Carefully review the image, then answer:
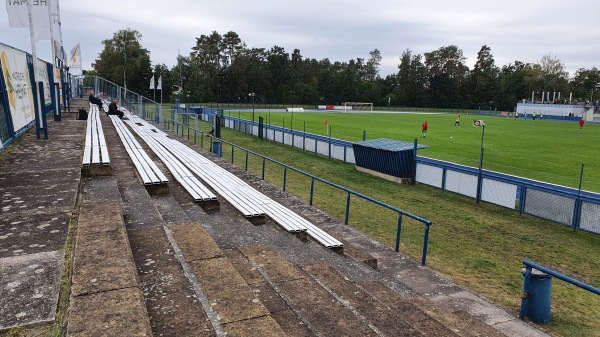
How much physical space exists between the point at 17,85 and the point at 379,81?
369 feet

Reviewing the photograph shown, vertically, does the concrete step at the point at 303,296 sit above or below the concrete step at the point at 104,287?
below

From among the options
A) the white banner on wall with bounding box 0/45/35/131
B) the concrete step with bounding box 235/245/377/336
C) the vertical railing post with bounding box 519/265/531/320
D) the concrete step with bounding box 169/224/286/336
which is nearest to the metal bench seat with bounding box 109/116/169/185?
the white banner on wall with bounding box 0/45/35/131

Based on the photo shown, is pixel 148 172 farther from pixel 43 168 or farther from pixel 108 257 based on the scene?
pixel 108 257

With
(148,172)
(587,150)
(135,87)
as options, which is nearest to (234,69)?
(135,87)

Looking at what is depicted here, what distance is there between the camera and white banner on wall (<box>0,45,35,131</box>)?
1245cm

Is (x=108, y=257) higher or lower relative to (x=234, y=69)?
lower

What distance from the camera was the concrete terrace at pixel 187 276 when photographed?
3742 mm

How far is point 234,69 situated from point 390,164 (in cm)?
8551

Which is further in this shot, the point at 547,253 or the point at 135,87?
the point at 135,87

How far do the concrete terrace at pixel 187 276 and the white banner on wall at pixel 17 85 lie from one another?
513cm

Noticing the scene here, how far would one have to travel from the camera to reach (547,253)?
10633 mm

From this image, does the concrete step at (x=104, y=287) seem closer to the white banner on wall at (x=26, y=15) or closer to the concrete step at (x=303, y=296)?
the concrete step at (x=303, y=296)

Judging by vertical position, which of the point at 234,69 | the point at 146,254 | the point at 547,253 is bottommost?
the point at 547,253

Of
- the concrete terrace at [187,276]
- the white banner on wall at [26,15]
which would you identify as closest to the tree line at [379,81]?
the white banner on wall at [26,15]
